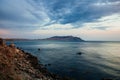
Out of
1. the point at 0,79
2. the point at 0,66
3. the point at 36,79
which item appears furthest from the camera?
the point at 36,79

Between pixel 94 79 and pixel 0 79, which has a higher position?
pixel 0 79

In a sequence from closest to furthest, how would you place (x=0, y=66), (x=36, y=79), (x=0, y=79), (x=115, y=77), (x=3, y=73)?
1. (x=0, y=79)
2. (x=3, y=73)
3. (x=0, y=66)
4. (x=36, y=79)
5. (x=115, y=77)

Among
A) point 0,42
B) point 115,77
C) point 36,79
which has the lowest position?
point 115,77

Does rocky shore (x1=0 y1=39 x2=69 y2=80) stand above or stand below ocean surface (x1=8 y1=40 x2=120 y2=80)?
above

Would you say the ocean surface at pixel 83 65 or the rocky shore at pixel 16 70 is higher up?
the rocky shore at pixel 16 70

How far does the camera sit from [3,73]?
1248 cm

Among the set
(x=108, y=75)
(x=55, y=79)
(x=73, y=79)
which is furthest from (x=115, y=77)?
(x=55, y=79)

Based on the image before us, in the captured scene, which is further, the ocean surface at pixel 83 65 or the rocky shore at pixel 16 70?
the ocean surface at pixel 83 65

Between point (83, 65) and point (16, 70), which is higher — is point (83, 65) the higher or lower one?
the lower one

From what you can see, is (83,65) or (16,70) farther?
(83,65)

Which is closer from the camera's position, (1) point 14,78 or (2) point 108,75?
(1) point 14,78

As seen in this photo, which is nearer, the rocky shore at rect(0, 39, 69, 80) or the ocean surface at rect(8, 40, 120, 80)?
the rocky shore at rect(0, 39, 69, 80)

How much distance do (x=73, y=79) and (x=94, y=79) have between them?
3906 mm

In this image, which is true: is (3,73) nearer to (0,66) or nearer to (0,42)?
(0,66)
